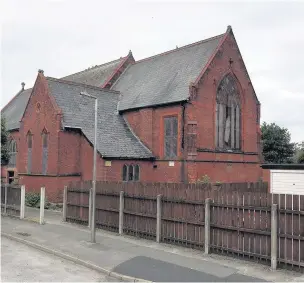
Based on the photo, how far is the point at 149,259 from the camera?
32.7ft

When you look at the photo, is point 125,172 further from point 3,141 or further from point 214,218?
point 214,218

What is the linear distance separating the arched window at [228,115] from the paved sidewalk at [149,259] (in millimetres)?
15097

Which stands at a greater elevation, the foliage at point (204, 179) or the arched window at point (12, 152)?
the arched window at point (12, 152)

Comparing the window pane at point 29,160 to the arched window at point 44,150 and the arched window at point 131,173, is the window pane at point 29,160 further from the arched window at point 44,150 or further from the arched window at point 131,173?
the arched window at point 131,173

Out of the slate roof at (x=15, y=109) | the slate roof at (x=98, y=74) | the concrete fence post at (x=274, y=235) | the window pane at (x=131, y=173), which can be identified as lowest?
the concrete fence post at (x=274, y=235)

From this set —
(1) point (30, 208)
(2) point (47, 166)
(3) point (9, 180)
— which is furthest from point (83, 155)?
(3) point (9, 180)

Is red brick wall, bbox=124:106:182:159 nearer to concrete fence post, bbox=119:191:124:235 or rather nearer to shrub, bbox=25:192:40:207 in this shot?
shrub, bbox=25:192:40:207

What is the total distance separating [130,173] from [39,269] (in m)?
14.4

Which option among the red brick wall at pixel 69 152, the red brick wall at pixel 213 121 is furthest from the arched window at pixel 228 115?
the red brick wall at pixel 69 152

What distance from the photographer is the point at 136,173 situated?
23906 millimetres

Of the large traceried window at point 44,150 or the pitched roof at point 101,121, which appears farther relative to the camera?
the large traceried window at point 44,150

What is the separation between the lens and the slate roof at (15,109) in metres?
34.0

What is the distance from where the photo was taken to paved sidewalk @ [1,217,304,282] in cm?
848

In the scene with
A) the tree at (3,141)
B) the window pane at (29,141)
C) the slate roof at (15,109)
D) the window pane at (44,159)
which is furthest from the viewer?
the slate roof at (15,109)
